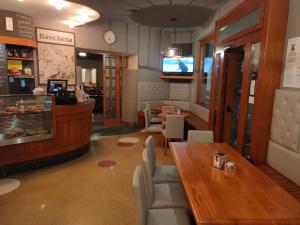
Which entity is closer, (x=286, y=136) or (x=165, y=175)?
(x=286, y=136)

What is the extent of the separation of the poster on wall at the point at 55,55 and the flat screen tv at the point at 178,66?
304 centimetres

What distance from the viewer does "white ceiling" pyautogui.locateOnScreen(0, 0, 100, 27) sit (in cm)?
396

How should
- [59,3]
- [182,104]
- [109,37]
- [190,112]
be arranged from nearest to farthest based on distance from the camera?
1. [59,3]
2. [109,37]
3. [190,112]
4. [182,104]

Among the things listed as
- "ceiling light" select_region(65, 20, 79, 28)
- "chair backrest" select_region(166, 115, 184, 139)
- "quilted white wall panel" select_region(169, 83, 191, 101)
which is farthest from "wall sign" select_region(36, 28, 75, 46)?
"quilted white wall panel" select_region(169, 83, 191, 101)

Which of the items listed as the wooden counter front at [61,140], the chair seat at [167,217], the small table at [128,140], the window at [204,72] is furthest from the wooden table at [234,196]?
the window at [204,72]

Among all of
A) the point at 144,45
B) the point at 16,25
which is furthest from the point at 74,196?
the point at 144,45

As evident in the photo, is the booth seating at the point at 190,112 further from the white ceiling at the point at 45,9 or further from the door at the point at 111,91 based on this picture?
the white ceiling at the point at 45,9

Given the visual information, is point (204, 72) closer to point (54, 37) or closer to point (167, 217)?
point (54, 37)

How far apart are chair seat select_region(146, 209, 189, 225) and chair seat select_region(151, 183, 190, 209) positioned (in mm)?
83

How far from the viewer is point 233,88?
13.5 feet

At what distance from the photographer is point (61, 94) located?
402 cm

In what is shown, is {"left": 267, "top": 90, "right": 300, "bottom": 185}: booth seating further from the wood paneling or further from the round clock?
the round clock

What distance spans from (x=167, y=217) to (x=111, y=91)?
5.93 metres

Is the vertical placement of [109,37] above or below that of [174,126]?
above
